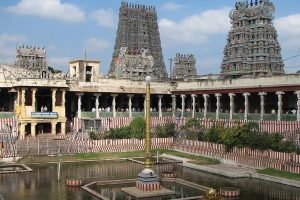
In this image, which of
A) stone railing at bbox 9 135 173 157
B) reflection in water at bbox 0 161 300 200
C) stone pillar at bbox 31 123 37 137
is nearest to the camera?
reflection in water at bbox 0 161 300 200

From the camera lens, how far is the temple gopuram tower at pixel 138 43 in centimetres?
7750

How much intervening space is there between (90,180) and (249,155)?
13578 millimetres

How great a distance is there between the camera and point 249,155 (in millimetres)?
37906

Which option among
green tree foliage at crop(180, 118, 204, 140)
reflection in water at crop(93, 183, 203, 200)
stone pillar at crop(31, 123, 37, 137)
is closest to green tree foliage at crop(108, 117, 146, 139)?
green tree foliage at crop(180, 118, 204, 140)

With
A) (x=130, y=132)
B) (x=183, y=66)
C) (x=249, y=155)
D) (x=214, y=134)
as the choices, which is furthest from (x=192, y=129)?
(x=183, y=66)

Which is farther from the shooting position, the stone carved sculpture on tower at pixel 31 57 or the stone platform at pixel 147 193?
the stone carved sculpture on tower at pixel 31 57

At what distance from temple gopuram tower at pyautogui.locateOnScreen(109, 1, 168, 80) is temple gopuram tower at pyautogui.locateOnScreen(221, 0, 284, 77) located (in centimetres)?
1474

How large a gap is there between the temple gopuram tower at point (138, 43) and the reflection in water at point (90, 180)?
3817 cm

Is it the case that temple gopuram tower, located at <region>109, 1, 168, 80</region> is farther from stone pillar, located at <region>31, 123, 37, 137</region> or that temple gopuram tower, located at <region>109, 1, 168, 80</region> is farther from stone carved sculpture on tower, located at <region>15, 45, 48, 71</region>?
stone pillar, located at <region>31, 123, 37, 137</region>

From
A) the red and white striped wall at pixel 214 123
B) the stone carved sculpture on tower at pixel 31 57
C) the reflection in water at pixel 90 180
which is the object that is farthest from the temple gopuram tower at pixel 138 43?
the reflection in water at pixel 90 180

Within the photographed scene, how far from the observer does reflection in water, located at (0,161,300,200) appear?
2798cm

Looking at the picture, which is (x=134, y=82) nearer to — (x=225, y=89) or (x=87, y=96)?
(x=87, y=96)

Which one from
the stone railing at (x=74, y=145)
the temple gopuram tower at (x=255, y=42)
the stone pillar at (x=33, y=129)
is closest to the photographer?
the stone railing at (x=74, y=145)

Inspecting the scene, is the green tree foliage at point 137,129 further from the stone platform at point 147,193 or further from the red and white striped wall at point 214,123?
the stone platform at point 147,193
